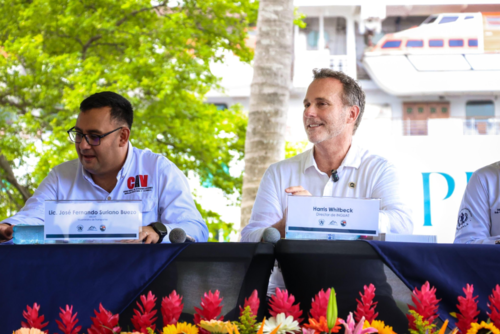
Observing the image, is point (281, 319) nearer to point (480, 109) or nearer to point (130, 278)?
point (130, 278)

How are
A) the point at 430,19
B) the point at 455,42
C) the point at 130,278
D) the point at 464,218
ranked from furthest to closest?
1. the point at 430,19
2. the point at 455,42
3. the point at 464,218
4. the point at 130,278

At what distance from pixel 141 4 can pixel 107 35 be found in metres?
0.67

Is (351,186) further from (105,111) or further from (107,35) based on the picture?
(107,35)

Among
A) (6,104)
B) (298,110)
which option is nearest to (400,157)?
(6,104)

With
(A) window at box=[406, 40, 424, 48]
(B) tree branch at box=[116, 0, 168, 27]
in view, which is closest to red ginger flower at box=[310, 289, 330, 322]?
(B) tree branch at box=[116, 0, 168, 27]

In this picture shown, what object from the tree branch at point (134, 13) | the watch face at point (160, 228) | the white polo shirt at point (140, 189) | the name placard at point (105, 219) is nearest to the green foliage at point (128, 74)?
the tree branch at point (134, 13)

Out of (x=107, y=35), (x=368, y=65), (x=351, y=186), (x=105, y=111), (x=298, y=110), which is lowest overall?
(x=351, y=186)

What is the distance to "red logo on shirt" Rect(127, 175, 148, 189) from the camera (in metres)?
2.32

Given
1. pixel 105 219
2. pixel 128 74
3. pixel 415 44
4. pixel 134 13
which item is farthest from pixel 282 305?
pixel 415 44

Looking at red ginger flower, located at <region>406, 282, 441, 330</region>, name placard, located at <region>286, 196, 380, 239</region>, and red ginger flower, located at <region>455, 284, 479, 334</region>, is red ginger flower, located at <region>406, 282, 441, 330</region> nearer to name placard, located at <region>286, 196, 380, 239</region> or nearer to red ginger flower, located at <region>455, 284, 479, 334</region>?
red ginger flower, located at <region>455, 284, 479, 334</region>

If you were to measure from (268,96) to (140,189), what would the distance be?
249 cm

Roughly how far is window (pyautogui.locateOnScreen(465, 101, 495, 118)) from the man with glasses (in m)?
16.9

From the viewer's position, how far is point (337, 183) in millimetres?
2334

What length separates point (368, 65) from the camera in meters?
16.7
